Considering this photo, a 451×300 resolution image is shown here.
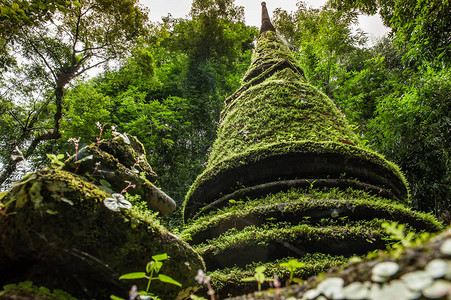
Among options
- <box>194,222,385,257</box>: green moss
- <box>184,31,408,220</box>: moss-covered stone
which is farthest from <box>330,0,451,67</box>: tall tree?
<box>194,222,385,257</box>: green moss

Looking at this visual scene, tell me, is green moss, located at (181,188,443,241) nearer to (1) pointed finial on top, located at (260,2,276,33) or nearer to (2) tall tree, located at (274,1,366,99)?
(1) pointed finial on top, located at (260,2,276,33)

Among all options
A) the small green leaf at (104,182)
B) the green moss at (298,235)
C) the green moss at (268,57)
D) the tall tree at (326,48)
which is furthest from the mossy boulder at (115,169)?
the tall tree at (326,48)

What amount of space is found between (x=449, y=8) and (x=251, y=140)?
509 centimetres

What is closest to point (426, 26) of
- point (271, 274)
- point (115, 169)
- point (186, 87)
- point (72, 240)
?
point (271, 274)

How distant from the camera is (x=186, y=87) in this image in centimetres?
1261

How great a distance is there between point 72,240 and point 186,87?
12062mm

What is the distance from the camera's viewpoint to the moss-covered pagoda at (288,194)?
1.91 m

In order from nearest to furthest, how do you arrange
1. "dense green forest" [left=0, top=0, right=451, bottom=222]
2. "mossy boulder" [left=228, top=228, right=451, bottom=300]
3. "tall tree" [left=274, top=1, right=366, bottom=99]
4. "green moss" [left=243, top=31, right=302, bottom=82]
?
"mossy boulder" [left=228, top=228, right=451, bottom=300], "green moss" [left=243, top=31, right=302, bottom=82], "dense green forest" [left=0, top=0, right=451, bottom=222], "tall tree" [left=274, top=1, right=366, bottom=99]

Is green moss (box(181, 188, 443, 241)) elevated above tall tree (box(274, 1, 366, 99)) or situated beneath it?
situated beneath

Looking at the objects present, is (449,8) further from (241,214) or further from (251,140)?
(241,214)

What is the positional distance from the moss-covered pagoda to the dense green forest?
3.72 meters

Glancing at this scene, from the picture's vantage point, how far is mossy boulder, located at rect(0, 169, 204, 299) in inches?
40.5

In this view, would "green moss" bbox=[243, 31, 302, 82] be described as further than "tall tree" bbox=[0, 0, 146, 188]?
No

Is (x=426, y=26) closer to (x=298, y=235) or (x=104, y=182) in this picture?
(x=298, y=235)
